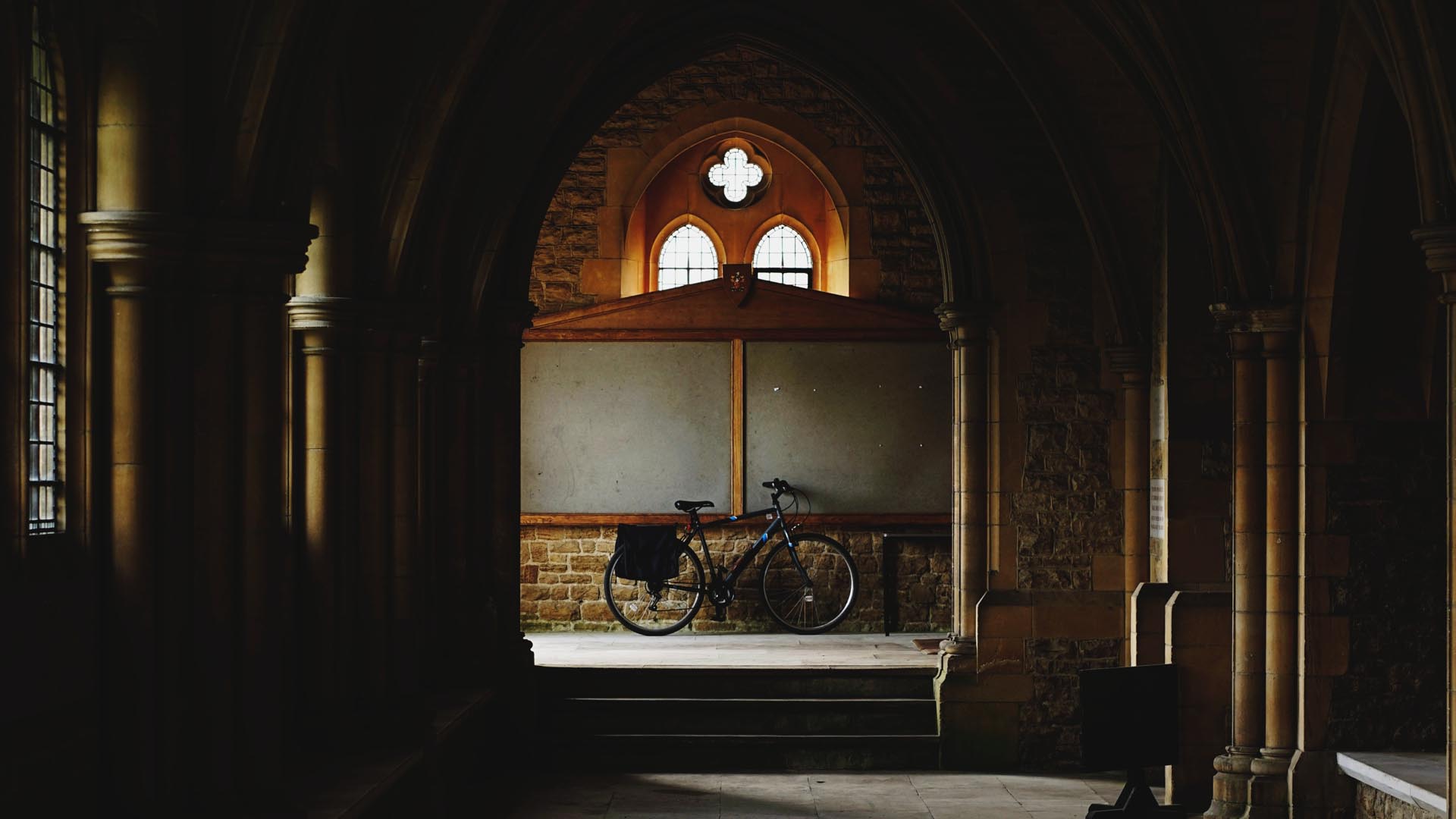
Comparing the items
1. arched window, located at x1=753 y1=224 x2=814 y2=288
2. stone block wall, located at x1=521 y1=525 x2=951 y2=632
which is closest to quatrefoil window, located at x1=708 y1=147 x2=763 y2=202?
arched window, located at x1=753 y1=224 x2=814 y2=288

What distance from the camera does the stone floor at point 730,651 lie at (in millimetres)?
10664

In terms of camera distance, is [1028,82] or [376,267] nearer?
[376,267]

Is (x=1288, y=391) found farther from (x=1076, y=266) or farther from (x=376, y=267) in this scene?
(x=376, y=267)

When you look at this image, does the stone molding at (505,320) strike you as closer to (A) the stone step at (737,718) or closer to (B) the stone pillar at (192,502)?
(A) the stone step at (737,718)

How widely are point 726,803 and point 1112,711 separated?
2627 mm

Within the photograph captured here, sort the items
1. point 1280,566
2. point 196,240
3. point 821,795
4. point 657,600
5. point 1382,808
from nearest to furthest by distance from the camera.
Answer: point 196,240, point 1382,808, point 1280,566, point 821,795, point 657,600

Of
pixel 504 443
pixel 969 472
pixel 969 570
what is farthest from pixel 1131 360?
pixel 504 443

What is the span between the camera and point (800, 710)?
998cm

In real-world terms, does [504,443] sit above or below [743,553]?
above

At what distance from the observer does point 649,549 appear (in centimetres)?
1241

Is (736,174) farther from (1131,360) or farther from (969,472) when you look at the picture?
(1131,360)

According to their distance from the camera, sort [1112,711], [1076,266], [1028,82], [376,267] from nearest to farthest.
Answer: [1112,711], [376,267], [1028,82], [1076,266]

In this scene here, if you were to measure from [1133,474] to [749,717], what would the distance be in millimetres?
2675

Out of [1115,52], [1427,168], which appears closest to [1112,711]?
[1427,168]
